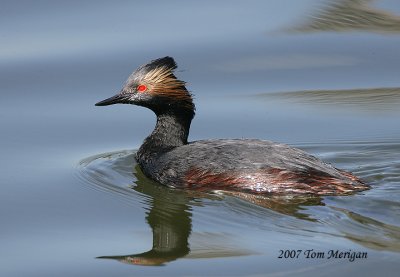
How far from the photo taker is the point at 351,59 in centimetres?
1139

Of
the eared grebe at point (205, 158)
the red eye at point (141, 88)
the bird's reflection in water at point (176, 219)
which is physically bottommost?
the bird's reflection in water at point (176, 219)

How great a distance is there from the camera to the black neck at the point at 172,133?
9281 millimetres

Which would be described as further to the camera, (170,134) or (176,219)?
(170,134)

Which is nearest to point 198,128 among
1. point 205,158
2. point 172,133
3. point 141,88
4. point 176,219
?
point 172,133

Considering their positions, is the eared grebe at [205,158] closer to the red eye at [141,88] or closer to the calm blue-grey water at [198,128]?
the red eye at [141,88]

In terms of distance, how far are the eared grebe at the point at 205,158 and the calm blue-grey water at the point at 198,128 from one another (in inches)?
5.9

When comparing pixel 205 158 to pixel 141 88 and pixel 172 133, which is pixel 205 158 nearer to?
pixel 172 133

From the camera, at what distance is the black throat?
30.4 ft

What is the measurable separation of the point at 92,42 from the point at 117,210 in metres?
3.73

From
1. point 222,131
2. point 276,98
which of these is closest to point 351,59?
point 276,98

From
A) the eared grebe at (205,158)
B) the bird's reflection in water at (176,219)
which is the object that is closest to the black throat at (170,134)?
the eared grebe at (205,158)

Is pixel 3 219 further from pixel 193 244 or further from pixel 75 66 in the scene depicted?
pixel 75 66

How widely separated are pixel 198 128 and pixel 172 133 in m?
0.68

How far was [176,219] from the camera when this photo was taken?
8.02 meters
